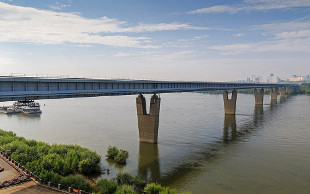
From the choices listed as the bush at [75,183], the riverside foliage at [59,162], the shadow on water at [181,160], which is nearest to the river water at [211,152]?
the shadow on water at [181,160]

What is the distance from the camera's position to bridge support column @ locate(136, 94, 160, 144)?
137 feet

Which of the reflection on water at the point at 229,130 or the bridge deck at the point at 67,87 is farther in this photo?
the reflection on water at the point at 229,130

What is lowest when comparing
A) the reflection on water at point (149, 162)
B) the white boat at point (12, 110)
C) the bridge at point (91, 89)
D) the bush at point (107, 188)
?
the reflection on water at point (149, 162)

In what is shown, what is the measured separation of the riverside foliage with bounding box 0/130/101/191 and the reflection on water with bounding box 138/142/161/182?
219 inches

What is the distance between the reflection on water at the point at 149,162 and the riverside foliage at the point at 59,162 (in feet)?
18.3

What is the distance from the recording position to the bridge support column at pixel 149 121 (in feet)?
137

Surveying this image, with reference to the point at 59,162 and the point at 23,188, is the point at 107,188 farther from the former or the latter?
the point at 59,162

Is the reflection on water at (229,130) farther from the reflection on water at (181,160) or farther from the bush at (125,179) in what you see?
the bush at (125,179)

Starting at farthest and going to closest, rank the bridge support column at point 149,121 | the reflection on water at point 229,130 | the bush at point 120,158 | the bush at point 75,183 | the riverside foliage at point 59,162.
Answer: the reflection on water at point 229,130
the bridge support column at point 149,121
the bush at point 120,158
the riverside foliage at point 59,162
the bush at point 75,183

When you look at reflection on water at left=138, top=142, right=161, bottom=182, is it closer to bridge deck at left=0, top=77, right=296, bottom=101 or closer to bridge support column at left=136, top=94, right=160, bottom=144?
bridge support column at left=136, top=94, right=160, bottom=144

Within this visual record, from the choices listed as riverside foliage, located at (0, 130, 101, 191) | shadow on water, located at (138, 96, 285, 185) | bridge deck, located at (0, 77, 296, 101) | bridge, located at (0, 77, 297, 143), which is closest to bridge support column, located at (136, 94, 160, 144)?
bridge, located at (0, 77, 297, 143)

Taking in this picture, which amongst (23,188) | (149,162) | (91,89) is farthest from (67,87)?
(149,162)

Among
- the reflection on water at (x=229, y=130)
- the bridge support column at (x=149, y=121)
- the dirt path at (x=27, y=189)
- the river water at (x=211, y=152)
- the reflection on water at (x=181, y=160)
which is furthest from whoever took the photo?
the reflection on water at (x=229, y=130)

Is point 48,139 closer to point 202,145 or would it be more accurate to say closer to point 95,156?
point 95,156
